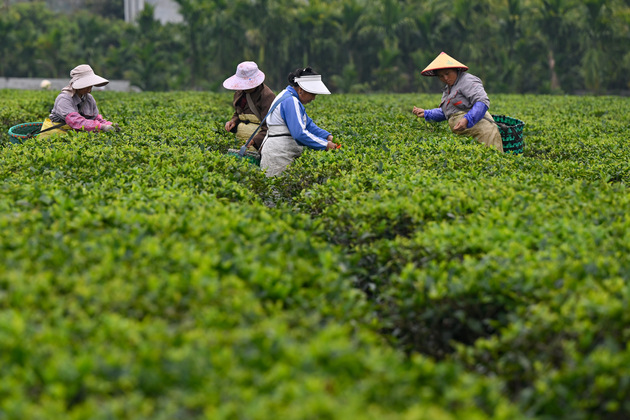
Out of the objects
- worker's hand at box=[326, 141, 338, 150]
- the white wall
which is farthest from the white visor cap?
the white wall

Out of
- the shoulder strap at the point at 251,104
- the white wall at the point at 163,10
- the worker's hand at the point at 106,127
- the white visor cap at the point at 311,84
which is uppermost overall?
the white wall at the point at 163,10

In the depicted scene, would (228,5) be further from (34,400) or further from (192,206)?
(34,400)

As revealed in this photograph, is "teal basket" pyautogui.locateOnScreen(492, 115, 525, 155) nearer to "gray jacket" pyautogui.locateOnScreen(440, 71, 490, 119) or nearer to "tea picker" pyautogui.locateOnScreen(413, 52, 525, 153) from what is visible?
"tea picker" pyautogui.locateOnScreen(413, 52, 525, 153)

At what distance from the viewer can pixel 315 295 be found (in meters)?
3.09

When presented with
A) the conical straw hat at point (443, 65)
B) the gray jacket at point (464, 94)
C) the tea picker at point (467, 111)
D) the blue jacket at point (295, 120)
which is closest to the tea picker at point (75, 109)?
the blue jacket at point (295, 120)

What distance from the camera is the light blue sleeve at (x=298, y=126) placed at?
20.3ft

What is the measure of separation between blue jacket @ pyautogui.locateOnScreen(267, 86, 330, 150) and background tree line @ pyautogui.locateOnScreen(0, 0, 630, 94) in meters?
25.2

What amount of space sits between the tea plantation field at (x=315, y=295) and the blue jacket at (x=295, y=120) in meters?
0.76

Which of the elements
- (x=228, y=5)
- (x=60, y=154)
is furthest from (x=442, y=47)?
(x=60, y=154)

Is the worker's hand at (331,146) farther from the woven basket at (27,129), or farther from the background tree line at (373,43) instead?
the background tree line at (373,43)

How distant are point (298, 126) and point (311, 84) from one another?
418mm

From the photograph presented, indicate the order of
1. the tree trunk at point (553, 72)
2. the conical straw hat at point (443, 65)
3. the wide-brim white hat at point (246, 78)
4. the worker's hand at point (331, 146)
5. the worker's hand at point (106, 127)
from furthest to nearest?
the tree trunk at point (553, 72) → the worker's hand at point (106, 127) → the conical straw hat at point (443, 65) → the wide-brim white hat at point (246, 78) → the worker's hand at point (331, 146)

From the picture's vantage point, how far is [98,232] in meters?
3.53

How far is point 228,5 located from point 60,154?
29.2 metres
